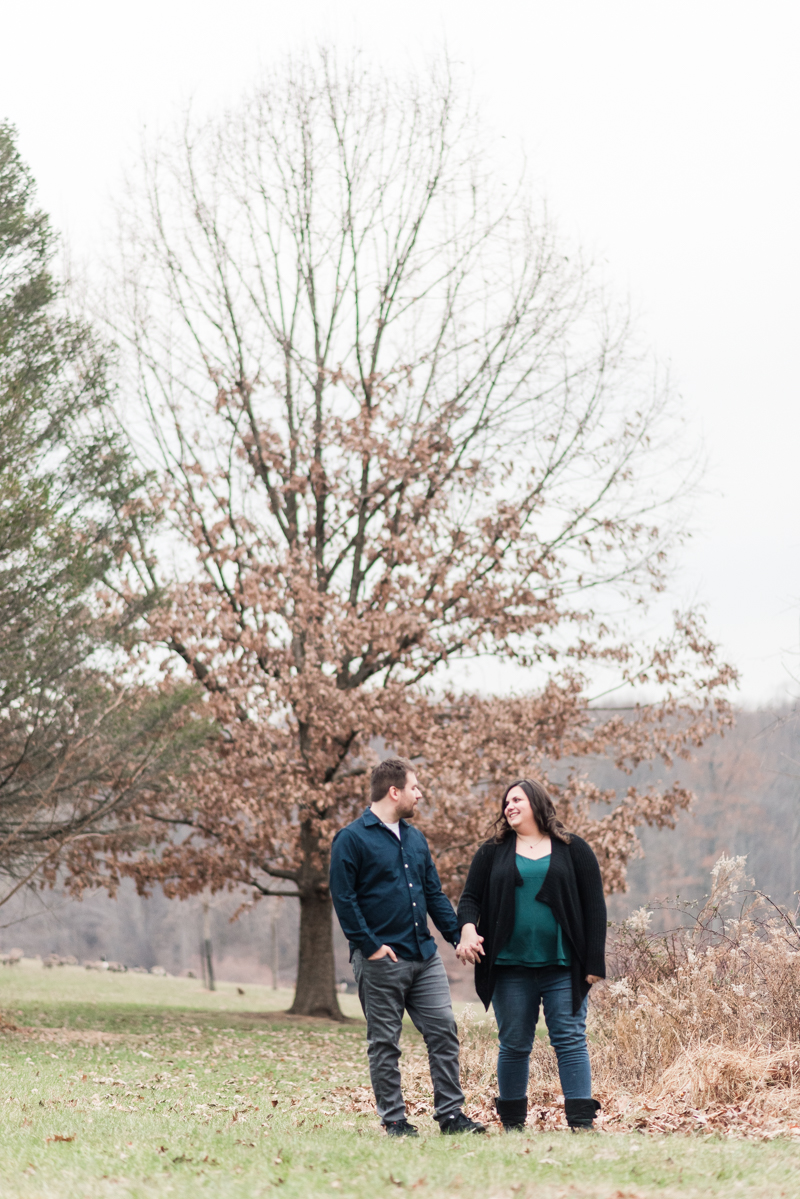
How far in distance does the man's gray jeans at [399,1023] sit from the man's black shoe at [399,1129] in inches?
1.0

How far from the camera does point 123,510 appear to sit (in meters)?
16.0

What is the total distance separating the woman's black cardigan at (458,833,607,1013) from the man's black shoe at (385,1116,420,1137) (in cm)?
71

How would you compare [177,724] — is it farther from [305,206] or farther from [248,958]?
[248,958]

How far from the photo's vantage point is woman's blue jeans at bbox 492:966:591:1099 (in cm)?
557

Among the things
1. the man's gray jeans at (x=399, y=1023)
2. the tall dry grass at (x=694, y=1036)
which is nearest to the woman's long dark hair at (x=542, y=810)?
the man's gray jeans at (x=399, y=1023)

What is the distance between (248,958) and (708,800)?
31108 millimetres

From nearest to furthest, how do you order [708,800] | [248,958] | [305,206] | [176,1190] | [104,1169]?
[176,1190], [104,1169], [305,206], [708,800], [248,958]

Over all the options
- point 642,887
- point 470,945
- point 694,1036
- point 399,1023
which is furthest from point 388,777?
point 642,887

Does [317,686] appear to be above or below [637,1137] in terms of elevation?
above

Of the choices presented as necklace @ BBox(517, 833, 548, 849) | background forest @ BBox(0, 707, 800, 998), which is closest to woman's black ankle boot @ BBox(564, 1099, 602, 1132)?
necklace @ BBox(517, 833, 548, 849)

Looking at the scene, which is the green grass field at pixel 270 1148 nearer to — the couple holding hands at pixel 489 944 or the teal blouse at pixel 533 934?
the couple holding hands at pixel 489 944

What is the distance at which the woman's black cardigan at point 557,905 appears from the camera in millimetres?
5559

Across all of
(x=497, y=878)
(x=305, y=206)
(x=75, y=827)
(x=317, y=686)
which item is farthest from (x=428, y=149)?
(x=497, y=878)

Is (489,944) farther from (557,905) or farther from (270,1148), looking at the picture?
(270,1148)
